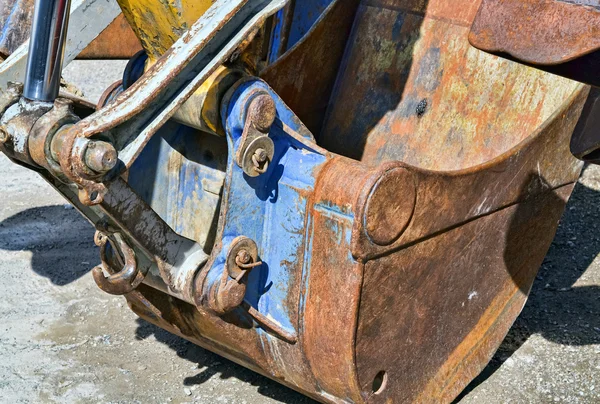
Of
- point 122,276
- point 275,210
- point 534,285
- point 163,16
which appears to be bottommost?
point 534,285

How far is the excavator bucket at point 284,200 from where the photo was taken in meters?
2.22

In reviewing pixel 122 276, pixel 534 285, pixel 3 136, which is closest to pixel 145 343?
pixel 122 276

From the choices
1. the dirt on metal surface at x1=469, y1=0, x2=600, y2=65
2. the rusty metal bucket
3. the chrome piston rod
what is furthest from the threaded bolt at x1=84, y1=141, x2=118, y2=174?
the dirt on metal surface at x1=469, y1=0, x2=600, y2=65

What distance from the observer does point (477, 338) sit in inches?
119

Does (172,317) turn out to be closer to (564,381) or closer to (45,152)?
(45,152)

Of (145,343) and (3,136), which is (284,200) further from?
(145,343)

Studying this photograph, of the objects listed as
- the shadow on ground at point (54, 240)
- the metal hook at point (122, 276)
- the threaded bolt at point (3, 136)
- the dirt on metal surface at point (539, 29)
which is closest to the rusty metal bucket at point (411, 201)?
the metal hook at point (122, 276)

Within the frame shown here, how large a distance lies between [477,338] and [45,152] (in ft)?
5.43

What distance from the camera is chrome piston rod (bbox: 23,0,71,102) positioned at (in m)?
2.20

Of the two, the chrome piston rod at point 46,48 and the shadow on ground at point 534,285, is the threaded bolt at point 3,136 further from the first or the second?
the shadow on ground at point 534,285

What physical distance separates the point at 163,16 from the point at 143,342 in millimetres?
1508

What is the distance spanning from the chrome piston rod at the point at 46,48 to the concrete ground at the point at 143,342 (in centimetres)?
123

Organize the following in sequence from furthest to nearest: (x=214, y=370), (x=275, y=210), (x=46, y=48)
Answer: (x=214, y=370) → (x=275, y=210) → (x=46, y=48)

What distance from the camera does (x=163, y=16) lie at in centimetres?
232
